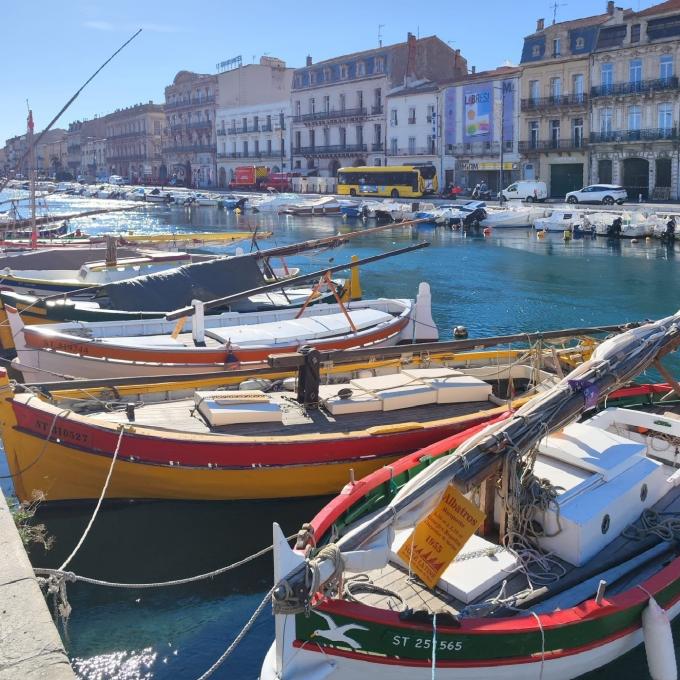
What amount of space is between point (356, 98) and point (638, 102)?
31.4 meters

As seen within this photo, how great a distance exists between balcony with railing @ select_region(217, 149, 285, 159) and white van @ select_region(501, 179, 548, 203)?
36.3 meters

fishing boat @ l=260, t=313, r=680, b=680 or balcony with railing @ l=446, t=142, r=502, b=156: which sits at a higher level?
balcony with railing @ l=446, t=142, r=502, b=156

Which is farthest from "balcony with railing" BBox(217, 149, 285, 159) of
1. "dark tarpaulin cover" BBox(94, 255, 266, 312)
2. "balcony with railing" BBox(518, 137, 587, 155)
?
"dark tarpaulin cover" BBox(94, 255, 266, 312)

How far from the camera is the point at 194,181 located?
347 ft

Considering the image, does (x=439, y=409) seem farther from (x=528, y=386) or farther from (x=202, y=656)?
(x=202, y=656)

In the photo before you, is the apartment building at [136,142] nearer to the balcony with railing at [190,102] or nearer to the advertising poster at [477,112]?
the balcony with railing at [190,102]

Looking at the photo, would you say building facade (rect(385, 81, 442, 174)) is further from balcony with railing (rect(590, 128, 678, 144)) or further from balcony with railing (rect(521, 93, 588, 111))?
balcony with railing (rect(590, 128, 678, 144))

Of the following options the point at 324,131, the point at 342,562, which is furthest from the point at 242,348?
the point at 324,131

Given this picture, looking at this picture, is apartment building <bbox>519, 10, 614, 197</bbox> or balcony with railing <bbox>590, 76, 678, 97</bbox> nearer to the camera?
balcony with railing <bbox>590, 76, 678, 97</bbox>

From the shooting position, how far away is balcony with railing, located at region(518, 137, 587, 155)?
56.8m

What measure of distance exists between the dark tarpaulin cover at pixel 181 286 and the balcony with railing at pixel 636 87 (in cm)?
4151

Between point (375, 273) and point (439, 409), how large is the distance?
80.8ft

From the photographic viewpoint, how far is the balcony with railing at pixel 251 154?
3472 inches

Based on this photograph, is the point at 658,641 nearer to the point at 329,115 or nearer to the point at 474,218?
the point at 474,218
